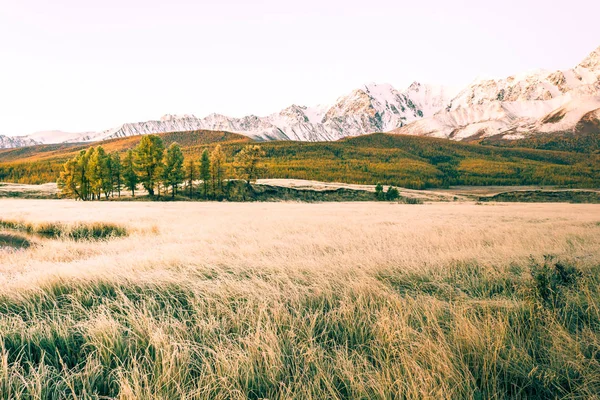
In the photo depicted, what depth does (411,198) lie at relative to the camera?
65812 millimetres

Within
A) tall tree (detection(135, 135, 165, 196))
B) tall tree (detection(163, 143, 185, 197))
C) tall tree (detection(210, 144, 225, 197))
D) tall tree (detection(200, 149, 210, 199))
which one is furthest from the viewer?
tall tree (detection(210, 144, 225, 197))

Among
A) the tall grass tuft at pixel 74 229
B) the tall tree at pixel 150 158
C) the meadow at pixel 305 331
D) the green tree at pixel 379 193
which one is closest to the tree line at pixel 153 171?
the tall tree at pixel 150 158

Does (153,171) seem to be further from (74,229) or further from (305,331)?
(305,331)

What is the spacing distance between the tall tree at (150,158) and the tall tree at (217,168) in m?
9.91

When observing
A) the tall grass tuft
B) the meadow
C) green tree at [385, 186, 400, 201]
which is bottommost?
green tree at [385, 186, 400, 201]

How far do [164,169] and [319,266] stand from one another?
179 ft

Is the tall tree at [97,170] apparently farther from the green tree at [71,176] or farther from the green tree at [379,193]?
the green tree at [379,193]

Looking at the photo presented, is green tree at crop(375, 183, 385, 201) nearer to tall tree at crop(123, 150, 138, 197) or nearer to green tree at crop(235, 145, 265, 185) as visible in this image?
green tree at crop(235, 145, 265, 185)

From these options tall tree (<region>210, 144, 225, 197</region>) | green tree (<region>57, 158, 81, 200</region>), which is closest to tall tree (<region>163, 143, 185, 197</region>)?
tall tree (<region>210, 144, 225, 197</region>)

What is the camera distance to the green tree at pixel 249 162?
204 ft

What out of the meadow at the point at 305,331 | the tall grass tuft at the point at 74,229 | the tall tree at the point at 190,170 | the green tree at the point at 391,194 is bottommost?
Answer: the green tree at the point at 391,194

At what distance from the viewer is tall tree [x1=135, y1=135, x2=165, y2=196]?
51531mm

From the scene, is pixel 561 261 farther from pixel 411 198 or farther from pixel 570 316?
pixel 411 198

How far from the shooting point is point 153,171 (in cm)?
5219
